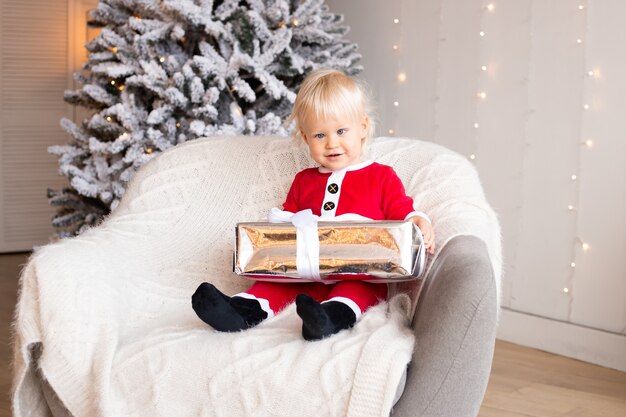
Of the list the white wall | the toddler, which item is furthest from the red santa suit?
the white wall

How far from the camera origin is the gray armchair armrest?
149 centimetres

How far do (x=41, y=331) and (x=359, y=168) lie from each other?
2.69ft

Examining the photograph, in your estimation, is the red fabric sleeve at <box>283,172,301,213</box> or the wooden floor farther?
the wooden floor

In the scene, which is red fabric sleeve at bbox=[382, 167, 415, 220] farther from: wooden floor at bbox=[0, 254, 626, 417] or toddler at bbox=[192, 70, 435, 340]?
wooden floor at bbox=[0, 254, 626, 417]

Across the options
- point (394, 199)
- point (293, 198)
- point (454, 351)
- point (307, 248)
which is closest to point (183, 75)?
point (293, 198)

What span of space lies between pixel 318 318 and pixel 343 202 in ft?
1.68

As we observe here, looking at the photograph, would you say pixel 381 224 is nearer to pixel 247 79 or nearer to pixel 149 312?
pixel 149 312

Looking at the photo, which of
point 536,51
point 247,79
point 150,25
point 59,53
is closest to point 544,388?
point 536,51

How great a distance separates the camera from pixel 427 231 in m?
1.83

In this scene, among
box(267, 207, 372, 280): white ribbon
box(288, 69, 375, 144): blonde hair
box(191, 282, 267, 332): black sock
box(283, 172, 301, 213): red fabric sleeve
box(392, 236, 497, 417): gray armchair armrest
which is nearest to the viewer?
box(392, 236, 497, 417): gray armchair armrest

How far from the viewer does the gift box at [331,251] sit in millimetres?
1710

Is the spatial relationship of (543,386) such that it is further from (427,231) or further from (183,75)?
(183,75)

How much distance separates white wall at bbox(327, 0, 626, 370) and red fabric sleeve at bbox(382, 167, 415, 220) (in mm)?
1257

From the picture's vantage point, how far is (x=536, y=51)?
318 cm
